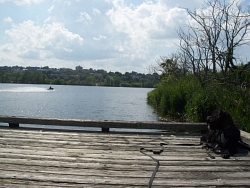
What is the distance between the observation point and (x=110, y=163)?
399 cm

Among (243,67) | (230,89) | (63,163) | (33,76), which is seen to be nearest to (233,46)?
(243,67)

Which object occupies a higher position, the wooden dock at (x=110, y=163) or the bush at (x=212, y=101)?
the bush at (x=212, y=101)

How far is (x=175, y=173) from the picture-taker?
3648 millimetres

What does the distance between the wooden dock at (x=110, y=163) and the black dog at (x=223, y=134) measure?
21 centimetres

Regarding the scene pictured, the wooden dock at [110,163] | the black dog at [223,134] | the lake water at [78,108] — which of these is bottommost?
the lake water at [78,108]

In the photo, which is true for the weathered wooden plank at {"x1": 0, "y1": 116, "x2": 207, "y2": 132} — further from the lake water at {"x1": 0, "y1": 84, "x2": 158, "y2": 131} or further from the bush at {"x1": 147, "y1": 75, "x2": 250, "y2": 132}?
the lake water at {"x1": 0, "y1": 84, "x2": 158, "y2": 131}

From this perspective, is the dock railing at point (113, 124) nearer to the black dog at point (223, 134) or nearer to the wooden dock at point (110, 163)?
the wooden dock at point (110, 163)

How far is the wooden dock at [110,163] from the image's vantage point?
3.32 metres

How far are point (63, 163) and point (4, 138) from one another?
2.08 meters

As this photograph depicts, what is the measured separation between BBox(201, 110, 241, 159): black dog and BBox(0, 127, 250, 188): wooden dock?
0.21m

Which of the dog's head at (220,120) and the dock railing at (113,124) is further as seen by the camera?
the dock railing at (113,124)

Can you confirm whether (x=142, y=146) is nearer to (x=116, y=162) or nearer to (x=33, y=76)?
(x=116, y=162)

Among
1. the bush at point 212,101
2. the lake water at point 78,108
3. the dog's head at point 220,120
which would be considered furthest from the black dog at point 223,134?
the lake water at point 78,108

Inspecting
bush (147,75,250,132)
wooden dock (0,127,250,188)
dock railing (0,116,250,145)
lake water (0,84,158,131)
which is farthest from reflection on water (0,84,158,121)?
wooden dock (0,127,250,188)
